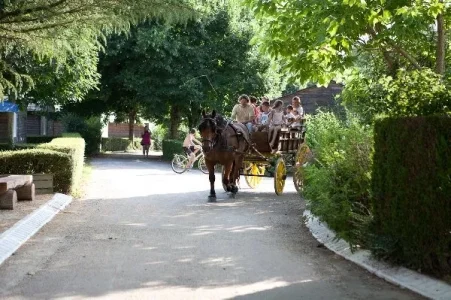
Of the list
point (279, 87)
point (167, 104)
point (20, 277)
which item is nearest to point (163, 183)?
point (20, 277)

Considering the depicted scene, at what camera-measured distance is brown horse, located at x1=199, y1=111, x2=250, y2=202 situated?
1574 centimetres

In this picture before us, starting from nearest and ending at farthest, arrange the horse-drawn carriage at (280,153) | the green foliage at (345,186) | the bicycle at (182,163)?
the green foliage at (345,186), the horse-drawn carriage at (280,153), the bicycle at (182,163)

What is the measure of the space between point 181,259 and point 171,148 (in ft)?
99.7

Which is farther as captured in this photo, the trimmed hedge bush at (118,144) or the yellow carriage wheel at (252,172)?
the trimmed hedge bush at (118,144)

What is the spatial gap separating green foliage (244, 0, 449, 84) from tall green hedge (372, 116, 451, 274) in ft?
18.0

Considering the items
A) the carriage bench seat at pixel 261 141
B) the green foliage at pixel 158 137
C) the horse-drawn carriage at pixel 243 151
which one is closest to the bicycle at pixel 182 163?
the horse-drawn carriage at pixel 243 151

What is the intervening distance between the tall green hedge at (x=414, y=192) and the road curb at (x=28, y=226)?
16.4ft

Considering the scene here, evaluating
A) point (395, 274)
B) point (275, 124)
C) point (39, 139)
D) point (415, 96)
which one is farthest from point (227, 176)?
point (39, 139)

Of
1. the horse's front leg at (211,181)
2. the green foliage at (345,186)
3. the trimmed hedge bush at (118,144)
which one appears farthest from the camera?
the trimmed hedge bush at (118,144)

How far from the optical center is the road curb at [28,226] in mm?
9328

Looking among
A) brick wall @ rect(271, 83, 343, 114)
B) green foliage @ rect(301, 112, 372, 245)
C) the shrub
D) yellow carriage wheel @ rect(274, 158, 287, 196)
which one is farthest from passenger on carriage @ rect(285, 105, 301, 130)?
the shrub

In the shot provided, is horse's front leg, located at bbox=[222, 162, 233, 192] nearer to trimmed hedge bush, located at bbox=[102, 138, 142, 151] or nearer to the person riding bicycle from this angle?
the person riding bicycle

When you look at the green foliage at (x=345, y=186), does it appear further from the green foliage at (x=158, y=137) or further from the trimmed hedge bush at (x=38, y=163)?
the green foliage at (x=158, y=137)

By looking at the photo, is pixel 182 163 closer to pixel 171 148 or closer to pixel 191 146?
pixel 191 146
